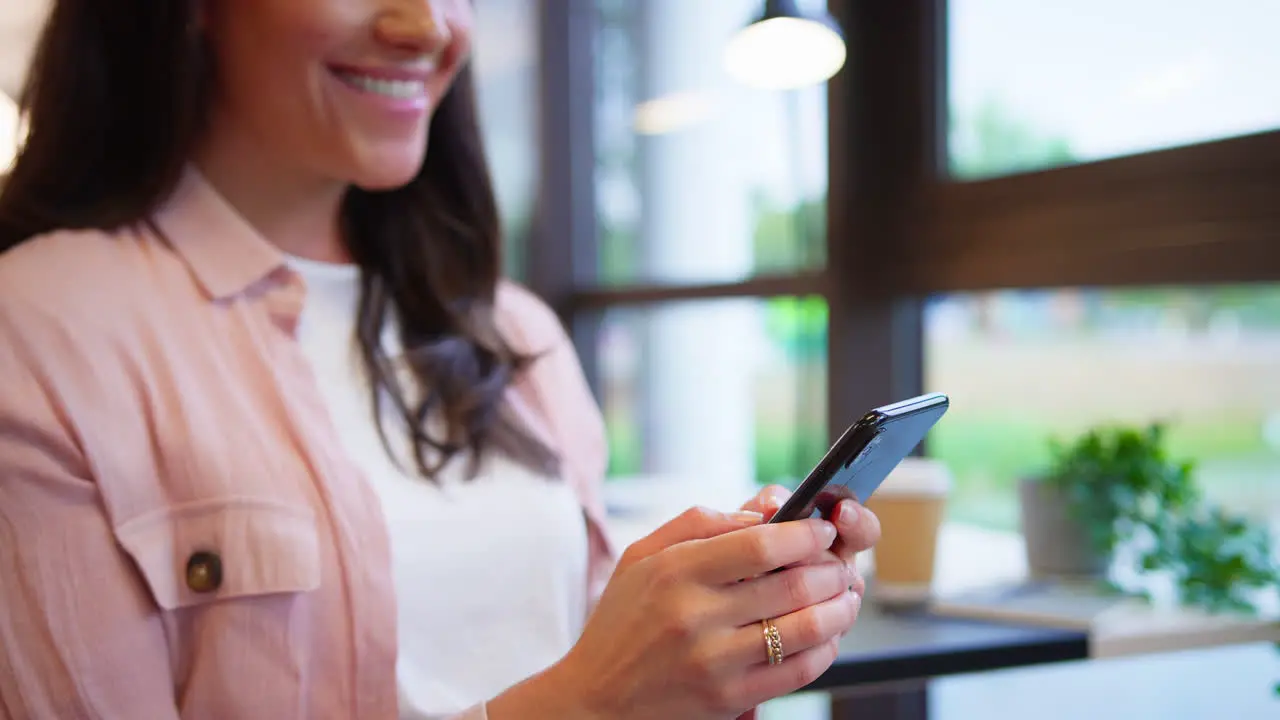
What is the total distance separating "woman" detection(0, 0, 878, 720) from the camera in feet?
2.57

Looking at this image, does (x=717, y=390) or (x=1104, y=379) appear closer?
(x=1104, y=379)

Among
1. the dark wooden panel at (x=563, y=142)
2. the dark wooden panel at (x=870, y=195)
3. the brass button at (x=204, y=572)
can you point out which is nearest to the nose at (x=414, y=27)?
the brass button at (x=204, y=572)

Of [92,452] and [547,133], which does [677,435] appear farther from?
[92,452]

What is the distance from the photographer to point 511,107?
317 cm

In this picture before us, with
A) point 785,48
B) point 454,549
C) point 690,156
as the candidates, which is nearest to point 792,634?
point 454,549

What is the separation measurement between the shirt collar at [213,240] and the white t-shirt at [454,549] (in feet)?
0.25

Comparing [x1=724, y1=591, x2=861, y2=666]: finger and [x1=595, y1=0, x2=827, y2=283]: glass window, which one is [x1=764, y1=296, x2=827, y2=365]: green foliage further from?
[x1=724, y1=591, x2=861, y2=666]: finger

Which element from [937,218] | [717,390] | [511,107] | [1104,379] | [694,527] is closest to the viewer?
[694,527]

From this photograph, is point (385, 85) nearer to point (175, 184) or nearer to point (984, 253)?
point (175, 184)

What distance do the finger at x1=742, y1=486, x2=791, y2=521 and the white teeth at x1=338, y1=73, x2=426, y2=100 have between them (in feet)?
1.86

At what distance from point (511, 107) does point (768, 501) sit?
249 cm

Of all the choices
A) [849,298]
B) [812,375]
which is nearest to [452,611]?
[849,298]

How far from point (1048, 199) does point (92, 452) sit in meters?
1.27

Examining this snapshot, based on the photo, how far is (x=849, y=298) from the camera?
1.86 meters
